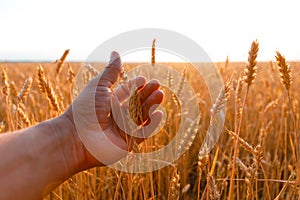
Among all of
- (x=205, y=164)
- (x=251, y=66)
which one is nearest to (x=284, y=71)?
(x=251, y=66)

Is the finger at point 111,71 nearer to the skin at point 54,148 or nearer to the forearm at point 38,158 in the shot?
the skin at point 54,148

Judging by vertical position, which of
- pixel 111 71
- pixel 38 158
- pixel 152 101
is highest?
pixel 111 71

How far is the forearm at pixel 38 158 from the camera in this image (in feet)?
2.78

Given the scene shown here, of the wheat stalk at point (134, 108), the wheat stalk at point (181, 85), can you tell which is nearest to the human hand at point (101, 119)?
the wheat stalk at point (181, 85)

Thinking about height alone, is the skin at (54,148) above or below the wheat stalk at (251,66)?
below

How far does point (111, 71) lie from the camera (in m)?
1.06

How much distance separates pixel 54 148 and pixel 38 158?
0.07m

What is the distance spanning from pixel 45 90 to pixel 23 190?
29cm

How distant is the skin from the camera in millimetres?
854

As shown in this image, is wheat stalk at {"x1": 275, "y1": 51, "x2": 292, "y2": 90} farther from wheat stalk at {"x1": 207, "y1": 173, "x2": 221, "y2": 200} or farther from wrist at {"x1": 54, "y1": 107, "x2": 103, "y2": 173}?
wrist at {"x1": 54, "y1": 107, "x2": 103, "y2": 173}

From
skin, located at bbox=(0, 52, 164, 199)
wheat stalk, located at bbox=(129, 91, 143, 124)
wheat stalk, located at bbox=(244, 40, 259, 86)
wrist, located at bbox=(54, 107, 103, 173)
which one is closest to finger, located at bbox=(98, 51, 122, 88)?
skin, located at bbox=(0, 52, 164, 199)

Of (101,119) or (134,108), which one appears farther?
(101,119)

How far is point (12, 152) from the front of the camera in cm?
88

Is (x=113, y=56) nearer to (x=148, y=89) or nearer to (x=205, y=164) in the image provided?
(x=148, y=89)
